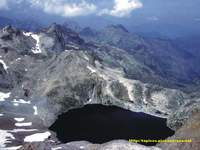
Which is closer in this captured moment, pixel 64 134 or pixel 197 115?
pixel 197 115

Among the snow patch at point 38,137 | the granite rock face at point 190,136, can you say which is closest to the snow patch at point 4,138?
the snow patch at point 38,137

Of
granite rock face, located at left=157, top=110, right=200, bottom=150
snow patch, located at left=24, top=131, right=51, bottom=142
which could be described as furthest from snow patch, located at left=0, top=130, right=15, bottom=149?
granite rock face, located at left=157, top=110, right=200, bottom=150

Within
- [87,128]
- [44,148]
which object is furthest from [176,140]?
[87,128]

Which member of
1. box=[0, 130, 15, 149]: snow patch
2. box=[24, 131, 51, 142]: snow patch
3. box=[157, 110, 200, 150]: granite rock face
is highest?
box=[157, 110, 200, 150]: granite rock face

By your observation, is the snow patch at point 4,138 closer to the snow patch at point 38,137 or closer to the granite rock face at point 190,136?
the snow patch at point 38,137

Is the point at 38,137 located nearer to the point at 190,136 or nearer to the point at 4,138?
the point at 4,138

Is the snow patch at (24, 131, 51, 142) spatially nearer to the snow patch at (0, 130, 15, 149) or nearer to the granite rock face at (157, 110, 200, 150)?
the snow patch at (0, 130, 15, 149)

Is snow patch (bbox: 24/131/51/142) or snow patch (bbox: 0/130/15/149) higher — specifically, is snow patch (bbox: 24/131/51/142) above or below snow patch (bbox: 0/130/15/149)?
below

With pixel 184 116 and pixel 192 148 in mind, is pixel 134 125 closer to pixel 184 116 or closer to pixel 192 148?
pixel 184 116

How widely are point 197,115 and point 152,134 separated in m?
89.9

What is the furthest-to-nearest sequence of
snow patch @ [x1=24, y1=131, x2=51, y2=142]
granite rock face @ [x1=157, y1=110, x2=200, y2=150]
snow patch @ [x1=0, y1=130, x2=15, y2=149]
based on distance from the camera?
snow patch @ [x1=24, y1=131, x2=51, y2=142] → snow patch @ [x1=0, y1=130, x2=15, y2=149] → granite rock face @ [x1=157, y1=110, x2=200, y2=150]

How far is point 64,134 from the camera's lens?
180m

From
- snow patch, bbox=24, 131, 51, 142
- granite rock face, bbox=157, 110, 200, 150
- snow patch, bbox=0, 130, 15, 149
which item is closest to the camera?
granite rock face, bbox=157, 110, 200, 150

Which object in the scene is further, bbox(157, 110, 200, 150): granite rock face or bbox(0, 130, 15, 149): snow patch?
bbox(0, 130, 15, 149): snow patch
